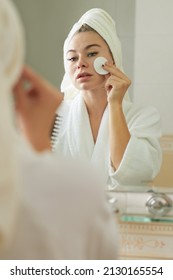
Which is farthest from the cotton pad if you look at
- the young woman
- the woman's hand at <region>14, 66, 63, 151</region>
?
the woman's hand at <region>14, 66, 63, 151</region>

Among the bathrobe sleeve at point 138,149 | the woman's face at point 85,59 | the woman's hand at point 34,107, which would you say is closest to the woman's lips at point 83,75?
the woman's face at point 85,59

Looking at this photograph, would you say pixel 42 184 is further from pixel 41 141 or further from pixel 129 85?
pixel 129 85

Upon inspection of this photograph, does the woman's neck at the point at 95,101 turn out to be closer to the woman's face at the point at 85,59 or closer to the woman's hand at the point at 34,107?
the woman's face at the point at 85,59

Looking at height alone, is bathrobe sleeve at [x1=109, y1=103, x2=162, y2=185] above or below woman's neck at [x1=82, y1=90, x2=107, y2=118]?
below

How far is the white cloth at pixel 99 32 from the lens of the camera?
99 cm

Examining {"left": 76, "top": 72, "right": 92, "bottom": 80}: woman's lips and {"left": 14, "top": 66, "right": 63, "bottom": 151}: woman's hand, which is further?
{"left": 76, "top": 72, "right": 92, "bottom": 80}: woman's lips

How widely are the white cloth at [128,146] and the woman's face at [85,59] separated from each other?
37 millimetres

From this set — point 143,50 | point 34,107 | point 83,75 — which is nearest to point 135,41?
point 143,50

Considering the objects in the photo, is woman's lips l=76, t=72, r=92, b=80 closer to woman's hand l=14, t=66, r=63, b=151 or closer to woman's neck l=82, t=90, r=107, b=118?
woman's neck l=82, t=90, r=107, b=118

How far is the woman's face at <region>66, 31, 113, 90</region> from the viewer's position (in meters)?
1.00

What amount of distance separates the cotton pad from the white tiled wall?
0.07 metres

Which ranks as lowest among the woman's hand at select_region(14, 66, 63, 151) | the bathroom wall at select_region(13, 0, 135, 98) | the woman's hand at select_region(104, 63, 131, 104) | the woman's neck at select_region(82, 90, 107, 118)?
the woman's hand at select_region(14, 66, 63, 151)

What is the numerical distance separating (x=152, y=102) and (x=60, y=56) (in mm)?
225
